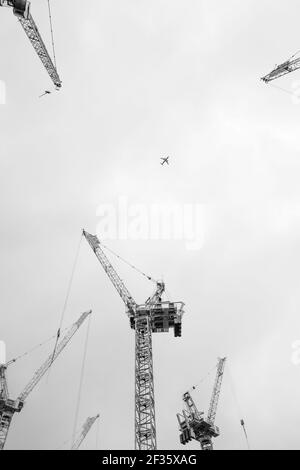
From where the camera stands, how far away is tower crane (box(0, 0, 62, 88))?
56.5 meters

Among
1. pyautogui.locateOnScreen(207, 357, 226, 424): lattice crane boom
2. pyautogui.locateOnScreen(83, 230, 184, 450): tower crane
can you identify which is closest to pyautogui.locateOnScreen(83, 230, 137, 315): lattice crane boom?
pyautogui.locateOnScreen(83, 230, 184, 450): tower crane

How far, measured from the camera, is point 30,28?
6731 cm

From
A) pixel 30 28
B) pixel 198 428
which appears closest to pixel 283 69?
pixel 30 28

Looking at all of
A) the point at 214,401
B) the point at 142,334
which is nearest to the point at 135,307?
the point at 142,334

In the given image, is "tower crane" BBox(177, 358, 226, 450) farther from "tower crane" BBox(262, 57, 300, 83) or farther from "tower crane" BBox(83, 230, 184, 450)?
"tower crane" BBox(262, 57, 300, 83)

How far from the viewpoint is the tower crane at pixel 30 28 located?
5648cm

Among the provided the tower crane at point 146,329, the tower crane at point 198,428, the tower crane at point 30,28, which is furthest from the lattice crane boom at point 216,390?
the tower crane at point 30,28

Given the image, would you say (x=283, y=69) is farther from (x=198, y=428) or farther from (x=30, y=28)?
(x=198, y=428)

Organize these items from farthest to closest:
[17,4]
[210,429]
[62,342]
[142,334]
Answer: [62,342] < [210,429] < [142,334] < [17,4]

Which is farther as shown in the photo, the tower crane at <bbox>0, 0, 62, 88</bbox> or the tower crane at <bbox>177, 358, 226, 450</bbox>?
the tower crane at <bbox>177, 358, 226, 450</bbox>
